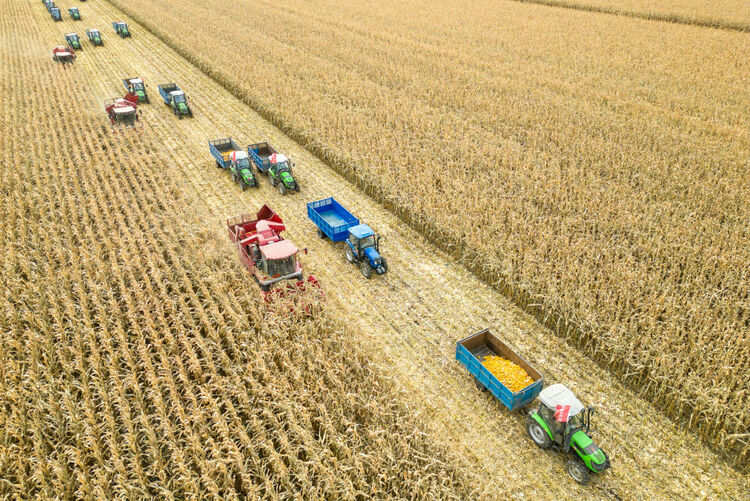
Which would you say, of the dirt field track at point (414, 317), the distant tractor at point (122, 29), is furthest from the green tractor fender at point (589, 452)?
the distant tractor at point (122, 29)

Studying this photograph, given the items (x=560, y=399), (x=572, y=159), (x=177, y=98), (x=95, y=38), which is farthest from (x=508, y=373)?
(x=95, y=38)

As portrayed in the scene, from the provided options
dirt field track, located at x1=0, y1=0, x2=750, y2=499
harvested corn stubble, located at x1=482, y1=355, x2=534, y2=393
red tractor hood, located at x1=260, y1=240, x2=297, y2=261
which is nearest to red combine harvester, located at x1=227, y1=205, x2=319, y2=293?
red tractor hood, located at x1=260, y1=240, x2=297, y2=261

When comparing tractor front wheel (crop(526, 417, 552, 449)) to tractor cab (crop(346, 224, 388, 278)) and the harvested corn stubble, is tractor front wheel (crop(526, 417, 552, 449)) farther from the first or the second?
tractor cab (crop(346, 224, 388, 278))

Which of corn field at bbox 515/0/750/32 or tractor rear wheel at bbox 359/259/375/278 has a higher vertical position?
corn field at bbox 515/0/750/32

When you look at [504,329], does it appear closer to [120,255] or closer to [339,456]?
[339,456]

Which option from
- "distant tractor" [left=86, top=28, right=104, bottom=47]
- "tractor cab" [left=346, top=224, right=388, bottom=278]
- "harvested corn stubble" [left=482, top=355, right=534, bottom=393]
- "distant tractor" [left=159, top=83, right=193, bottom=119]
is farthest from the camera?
"distant tractor" [left=86, top=28, right=104, bottom=47]

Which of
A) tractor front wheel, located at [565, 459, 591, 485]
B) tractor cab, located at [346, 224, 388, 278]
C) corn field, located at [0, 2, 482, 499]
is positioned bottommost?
tractor front wheel, located at [565, 459, 591, 485]

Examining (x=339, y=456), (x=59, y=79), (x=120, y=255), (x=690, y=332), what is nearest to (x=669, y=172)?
(x=690, y=332)

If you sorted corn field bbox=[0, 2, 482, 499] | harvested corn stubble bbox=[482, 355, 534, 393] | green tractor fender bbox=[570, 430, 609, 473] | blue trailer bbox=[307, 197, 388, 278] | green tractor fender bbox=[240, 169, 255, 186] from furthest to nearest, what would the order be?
1. green tractor fender bbox=[240, 169, 255, 186]
2. blue trailer bbox=[307, 197, 388, 278]
3. harvested corn stubble bbox=[482, 355, 534, 393]
4. green tractor fender bbox=[570, 430, 609, 473]
5. corn field bbox=[0, 2, 482, 499]
